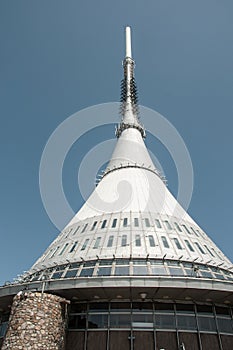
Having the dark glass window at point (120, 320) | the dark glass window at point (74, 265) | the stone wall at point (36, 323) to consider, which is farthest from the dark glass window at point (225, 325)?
the dark glass window at point (74, 265)

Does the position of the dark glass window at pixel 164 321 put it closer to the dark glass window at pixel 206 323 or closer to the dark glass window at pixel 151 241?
the dark glass window at pixel 206 323

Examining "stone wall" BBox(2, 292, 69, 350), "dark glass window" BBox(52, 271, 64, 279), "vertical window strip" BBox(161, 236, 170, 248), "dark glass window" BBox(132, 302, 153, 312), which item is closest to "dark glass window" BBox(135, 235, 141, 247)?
"vertical window strip" BBox(161, 236, 170, 248)

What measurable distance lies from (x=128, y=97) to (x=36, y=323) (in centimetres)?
5060

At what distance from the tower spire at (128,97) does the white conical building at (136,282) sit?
25.9 m

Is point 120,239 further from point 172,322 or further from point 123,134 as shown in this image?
point 123,134

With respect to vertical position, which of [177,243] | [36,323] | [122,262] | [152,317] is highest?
[177,243]

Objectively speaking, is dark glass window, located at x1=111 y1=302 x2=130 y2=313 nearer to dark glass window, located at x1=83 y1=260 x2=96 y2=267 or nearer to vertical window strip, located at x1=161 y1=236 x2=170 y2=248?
dark glass window, located at x1=83 y1=260 x2=96 y2=267

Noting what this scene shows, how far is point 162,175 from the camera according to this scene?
41.9m

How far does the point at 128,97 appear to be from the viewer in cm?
6034

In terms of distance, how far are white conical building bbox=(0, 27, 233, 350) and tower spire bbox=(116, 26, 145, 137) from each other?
2593cm

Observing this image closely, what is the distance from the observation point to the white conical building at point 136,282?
59.2 feet

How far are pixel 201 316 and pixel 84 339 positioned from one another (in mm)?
7575

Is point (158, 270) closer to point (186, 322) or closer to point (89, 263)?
point (186, 322)

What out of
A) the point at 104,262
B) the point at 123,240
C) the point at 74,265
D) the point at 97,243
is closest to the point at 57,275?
the point at 74,265
